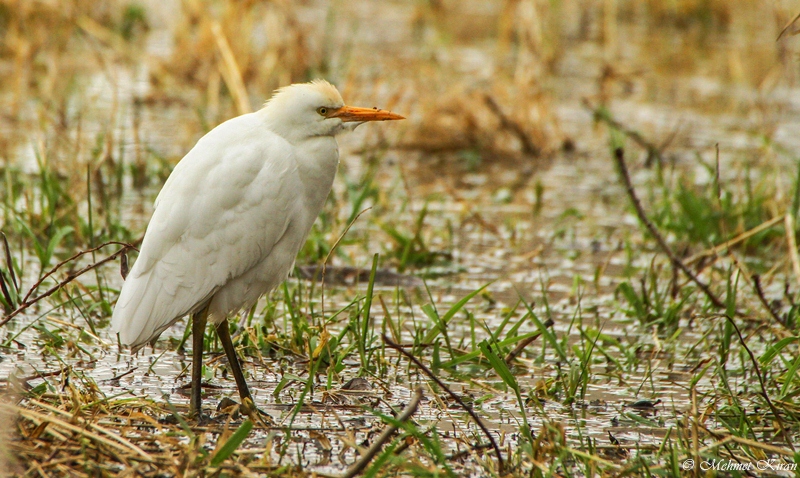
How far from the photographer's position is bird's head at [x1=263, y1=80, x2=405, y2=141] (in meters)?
3.91

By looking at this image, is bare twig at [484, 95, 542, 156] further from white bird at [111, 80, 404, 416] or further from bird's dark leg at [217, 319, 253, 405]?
bird's dark leg at [217, 319, 253, 405]

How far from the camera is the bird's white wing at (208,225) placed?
150 inches

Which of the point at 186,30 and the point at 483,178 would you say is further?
the point at 186,30

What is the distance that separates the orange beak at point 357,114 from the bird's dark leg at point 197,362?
0.87 metres

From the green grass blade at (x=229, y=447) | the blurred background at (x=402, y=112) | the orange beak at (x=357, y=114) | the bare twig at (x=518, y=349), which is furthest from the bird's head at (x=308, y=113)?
the blurred background at (x=402, y=112)

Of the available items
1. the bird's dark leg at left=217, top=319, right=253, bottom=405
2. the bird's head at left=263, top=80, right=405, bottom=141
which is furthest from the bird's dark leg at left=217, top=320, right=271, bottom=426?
the bird's head at left=263, top=80, right=405, bottom=141

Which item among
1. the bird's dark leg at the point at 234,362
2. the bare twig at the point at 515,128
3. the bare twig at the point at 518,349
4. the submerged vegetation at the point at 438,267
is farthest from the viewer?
the bare twig at the point at 515,128

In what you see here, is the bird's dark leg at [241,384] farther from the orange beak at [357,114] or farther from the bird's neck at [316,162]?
the orange beak at [357,114]

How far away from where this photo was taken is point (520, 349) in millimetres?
4305

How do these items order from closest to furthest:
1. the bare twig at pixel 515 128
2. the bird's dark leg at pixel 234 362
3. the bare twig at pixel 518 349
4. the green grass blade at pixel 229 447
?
the green grass blade at pixel 229 447
the bird's dark leg at pixel 234 362
the bare twig at pixel 518 349
the bare twig at pixel 515 128

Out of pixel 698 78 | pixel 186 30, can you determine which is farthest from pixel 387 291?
pixel 698 78

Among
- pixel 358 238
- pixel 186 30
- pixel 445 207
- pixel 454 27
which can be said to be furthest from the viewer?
pixel 454 27

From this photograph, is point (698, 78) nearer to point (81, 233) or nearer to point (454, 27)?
point (454, 27)

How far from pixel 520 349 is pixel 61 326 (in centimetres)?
197
